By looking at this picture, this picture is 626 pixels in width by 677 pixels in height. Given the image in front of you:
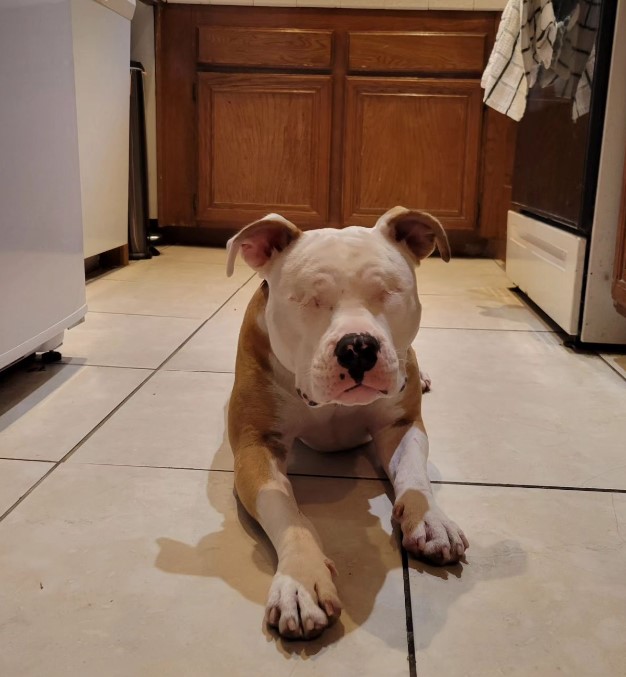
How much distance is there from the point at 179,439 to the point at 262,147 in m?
2.29

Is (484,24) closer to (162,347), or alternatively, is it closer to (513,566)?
(162,347)

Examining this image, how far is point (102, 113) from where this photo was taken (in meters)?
2.58

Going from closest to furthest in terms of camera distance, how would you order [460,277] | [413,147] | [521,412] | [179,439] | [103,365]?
[179,439], [521,412], [103,365], [460,277], [413,147]

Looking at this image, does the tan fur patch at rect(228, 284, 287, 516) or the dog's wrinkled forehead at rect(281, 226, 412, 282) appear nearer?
the dog's wrinkled forehead at rect(281, 226, 412, 282)

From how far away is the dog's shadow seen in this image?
81cm

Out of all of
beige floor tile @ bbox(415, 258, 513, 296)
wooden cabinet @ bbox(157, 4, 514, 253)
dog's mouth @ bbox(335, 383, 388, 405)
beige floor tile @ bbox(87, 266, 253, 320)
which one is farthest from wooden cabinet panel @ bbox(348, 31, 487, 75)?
dog's mouth @ bbox(335, 383, 388, 405)

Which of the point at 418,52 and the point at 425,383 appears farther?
the point at 418,52

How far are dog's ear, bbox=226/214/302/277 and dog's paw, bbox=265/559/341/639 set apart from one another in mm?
418

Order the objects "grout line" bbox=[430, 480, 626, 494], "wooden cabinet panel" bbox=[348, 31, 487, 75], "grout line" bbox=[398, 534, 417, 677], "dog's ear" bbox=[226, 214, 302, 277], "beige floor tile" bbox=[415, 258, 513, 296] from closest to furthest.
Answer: "grout line" bbox=[398, 534, 417, 677]
"dog's ear" bbox=[226, 214, 302, 277]
"grout line" bbox=[430, 480, 626, 494]
"beige floor tile" bbox=[415, 258, 513, 296]
"wooden cabinet panel" bbox=[348, 31, 487, 75]

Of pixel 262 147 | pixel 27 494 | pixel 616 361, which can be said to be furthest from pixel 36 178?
pixel 262 147

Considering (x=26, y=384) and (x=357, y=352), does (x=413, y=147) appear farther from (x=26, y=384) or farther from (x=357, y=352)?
(x=357, y=352)

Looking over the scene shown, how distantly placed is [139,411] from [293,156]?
2.16m

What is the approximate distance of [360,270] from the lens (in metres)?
0.94

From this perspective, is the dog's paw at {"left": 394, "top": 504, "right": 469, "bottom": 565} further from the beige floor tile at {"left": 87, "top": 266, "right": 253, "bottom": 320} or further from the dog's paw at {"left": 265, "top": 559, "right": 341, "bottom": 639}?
the beige floor tile at {"left": 87, "top": 266, "right": 253, "bottom": 320}
